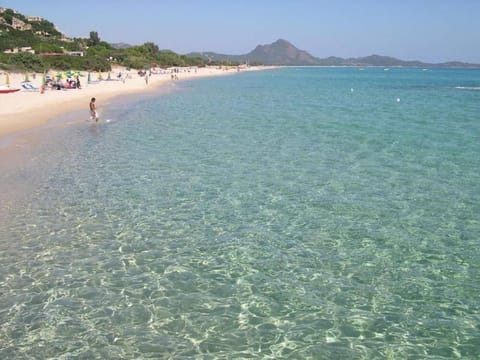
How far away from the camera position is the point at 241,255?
9.88 metres

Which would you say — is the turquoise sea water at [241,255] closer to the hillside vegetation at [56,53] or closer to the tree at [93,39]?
the hillside vegetation at [56,53]

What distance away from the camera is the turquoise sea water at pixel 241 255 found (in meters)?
6.97

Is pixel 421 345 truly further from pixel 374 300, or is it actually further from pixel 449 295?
pixel 449 295

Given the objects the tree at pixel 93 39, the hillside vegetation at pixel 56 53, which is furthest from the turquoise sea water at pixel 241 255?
the tree at pixel 93 39

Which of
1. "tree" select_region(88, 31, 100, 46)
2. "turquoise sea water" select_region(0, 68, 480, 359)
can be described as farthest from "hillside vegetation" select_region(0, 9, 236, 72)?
"turquoise sea water" select_region(0, 68, 480, 359)

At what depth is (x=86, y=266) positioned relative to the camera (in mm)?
9305

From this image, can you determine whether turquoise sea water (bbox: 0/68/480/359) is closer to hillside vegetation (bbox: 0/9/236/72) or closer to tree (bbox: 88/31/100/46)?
hillside vegetation (bbox: 0/9/236/72)

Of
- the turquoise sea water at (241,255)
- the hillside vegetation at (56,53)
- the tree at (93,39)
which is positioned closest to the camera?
the turquoise sea water at (241,255)

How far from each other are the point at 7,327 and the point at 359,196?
1012cm

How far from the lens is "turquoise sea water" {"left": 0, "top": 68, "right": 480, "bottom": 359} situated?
6969mm

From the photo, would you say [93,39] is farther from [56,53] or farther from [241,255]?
[241,255]

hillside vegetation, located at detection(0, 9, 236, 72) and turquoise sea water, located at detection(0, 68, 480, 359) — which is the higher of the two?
hillside vegetation, located at detection(0, 9, 236, 72)

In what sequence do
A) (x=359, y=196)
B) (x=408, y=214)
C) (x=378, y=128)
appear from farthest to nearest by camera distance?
(x=378, y=128) → (x=359, y=196) → (x=408, y=214)

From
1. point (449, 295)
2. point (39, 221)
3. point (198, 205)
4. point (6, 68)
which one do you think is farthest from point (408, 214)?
point (6, 68)
